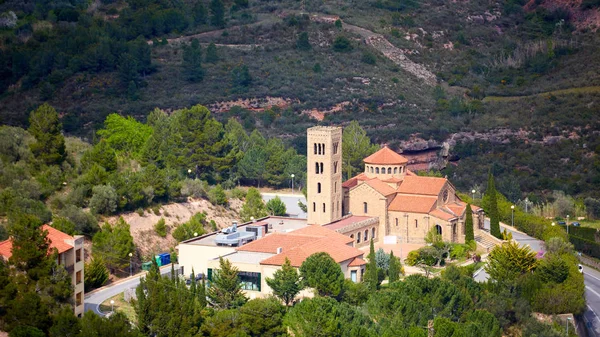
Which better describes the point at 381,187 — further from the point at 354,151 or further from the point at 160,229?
the point at 354,151

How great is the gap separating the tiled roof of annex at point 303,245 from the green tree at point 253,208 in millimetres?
10688

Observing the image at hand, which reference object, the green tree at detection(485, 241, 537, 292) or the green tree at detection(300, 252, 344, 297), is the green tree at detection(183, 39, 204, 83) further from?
the green tree at detection(300, 252, 344, 297)

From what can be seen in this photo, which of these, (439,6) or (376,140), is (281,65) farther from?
(439,6)

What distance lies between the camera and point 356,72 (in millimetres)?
122812

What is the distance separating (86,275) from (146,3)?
7752 cm

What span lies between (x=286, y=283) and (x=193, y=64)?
2537 inches

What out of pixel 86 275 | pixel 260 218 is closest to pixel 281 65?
pixel 260 218

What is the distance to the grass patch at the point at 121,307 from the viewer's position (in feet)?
189

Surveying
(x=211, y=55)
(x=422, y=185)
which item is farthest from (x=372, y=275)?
(x=211, y=55)

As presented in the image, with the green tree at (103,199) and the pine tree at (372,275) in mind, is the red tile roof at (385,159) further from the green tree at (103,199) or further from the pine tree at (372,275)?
the green tree at (103,199)

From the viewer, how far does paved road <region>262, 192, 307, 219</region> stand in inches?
3253

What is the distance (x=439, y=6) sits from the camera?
143625mm

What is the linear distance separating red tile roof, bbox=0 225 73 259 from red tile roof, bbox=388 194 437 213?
2289 centimetres

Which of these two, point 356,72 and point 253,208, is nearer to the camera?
point 253,208
